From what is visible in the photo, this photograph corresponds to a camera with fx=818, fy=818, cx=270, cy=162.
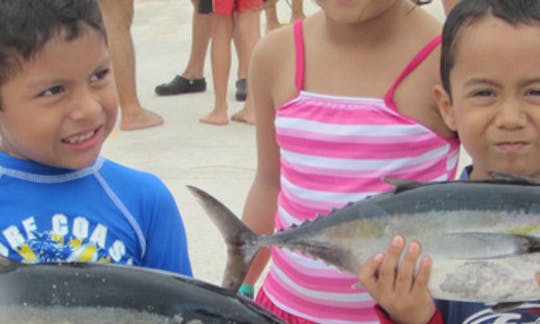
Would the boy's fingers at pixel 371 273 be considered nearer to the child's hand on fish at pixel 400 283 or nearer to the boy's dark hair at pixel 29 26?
the child's hand on fish at pixel 400 283

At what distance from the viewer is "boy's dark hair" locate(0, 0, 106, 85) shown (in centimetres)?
182

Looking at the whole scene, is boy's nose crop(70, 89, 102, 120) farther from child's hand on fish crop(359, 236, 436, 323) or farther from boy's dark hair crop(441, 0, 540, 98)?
boy's dark hair crop(441, 0, 540, 98)

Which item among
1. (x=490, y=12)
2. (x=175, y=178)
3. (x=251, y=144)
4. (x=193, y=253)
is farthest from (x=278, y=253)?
(x=251, y=144)

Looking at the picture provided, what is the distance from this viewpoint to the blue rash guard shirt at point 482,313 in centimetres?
187

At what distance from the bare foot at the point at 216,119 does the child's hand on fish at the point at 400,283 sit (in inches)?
164

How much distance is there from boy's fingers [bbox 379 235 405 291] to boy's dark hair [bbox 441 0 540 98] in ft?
1.67

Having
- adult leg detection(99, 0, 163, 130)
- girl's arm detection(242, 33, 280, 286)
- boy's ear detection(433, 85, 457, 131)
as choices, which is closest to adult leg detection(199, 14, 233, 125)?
adult leg detection(99, 0, 163, 130)

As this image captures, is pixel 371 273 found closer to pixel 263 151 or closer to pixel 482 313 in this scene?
pixel 482 313

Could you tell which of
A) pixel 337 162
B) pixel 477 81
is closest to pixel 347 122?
pixel 337 162

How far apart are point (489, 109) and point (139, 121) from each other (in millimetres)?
4278

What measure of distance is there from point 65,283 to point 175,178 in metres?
3.37

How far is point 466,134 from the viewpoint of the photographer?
6.34 ft

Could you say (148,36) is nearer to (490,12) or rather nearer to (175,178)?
(175,178)

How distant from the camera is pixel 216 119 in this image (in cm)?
592
